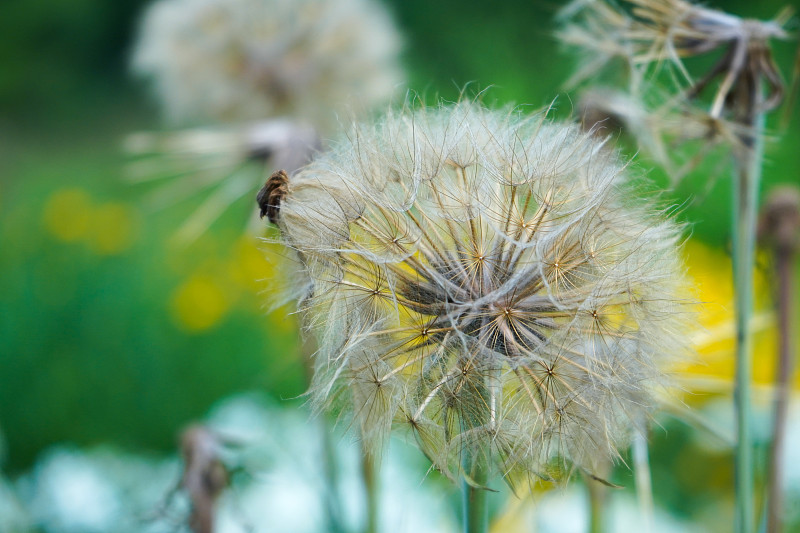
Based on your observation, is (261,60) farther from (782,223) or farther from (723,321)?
(723,321)

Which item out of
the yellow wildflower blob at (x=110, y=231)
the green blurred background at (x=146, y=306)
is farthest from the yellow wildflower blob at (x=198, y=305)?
the yellow wildflower blob at (x=110, y=231)

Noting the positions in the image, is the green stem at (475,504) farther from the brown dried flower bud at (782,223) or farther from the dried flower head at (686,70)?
the brown dried flower bud at (782,223)

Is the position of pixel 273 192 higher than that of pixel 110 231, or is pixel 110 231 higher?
pixel 110 231

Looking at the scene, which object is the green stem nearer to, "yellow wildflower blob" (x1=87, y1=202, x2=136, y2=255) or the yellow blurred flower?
the yellow blurred flower

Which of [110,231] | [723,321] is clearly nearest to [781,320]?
[723,321]

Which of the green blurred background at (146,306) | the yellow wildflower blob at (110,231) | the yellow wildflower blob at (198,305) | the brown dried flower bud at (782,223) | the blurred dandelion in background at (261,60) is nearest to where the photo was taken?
the brown dried flower bud at (782,223)

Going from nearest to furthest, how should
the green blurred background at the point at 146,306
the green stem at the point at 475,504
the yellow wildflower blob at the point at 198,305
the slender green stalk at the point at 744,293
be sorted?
the green stem at the point at 475,504 < the slender green stalk at the point at 744,293 < the green blurred background at the point at 146,306 < the yellow wildflower blob at the point at 198,305

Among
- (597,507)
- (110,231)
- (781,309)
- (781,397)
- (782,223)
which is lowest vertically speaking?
(597,507)
